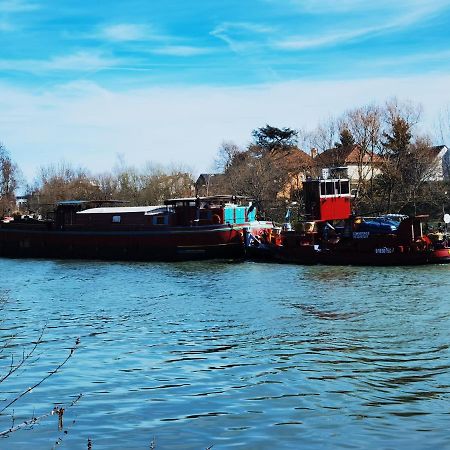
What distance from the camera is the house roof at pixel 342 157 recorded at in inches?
2473

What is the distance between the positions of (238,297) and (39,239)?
25473 millimetres

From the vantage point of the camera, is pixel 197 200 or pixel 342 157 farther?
pixel 342 157

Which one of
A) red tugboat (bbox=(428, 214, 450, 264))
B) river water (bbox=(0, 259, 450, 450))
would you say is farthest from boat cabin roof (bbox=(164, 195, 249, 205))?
river water (bbox=(0, 259, 450, 450))

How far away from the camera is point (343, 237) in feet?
120

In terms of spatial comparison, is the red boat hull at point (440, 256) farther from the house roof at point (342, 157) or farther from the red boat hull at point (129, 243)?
the house roof at point (342, 157)

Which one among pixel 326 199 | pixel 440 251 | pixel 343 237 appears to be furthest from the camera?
pixel 326 199

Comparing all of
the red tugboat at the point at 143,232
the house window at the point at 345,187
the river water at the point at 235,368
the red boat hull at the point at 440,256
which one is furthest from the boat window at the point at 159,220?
the red boat hull at the point at 440,256

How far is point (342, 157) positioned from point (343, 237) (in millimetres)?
28119

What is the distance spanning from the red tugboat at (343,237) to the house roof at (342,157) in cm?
2305

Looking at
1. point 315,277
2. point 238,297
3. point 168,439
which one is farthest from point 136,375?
point 315,277

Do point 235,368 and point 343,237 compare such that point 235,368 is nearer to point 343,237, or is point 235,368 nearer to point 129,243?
point 343,237

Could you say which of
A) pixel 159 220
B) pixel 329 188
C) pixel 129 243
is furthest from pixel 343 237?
pixel 129 243

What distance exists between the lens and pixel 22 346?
15.5 metres

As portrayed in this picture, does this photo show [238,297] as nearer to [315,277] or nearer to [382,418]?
[315,277]
